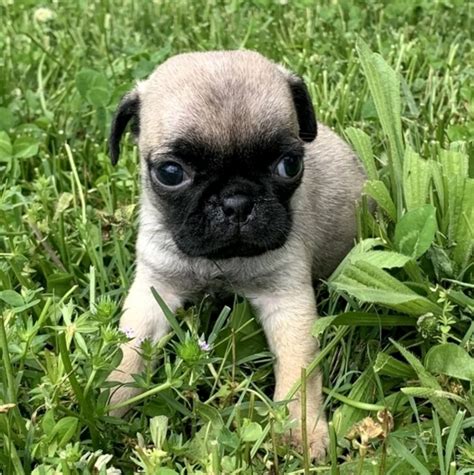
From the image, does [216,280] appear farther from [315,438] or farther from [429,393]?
[429,393]

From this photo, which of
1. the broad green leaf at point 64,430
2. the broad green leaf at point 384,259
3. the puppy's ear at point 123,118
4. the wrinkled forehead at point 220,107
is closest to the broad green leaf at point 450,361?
the broad green leaf at point 384,259

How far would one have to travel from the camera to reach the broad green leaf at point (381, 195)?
119 inches

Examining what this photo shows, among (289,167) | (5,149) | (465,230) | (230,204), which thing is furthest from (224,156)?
(5,149)

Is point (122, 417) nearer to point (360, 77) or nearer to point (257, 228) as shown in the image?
point (257, 228)

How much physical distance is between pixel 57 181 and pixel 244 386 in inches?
68.4

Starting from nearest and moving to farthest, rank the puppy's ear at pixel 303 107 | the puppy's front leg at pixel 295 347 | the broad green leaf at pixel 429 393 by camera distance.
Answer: the broad green leaf at pixel 429 393
the puppy's front leg at pixel 295 347
the puppy's ear at pixel 303 107

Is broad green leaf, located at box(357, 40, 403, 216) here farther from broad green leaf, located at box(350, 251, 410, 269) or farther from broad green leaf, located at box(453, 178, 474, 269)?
broad green leaf, located at box(350, 251, 410, 269)

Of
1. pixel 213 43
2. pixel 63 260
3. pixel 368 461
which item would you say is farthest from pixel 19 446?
pixel 213 43

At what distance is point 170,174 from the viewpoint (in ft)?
9.34

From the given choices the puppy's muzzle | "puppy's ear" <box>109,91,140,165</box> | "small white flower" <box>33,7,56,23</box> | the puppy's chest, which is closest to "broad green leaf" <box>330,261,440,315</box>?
the puppy's muzzle

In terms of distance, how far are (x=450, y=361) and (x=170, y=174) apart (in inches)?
42.7

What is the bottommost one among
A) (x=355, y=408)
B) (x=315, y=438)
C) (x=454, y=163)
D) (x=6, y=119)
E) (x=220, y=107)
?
(x=315, y=438)

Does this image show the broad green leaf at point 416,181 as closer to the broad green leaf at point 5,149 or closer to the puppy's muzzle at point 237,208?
the puppy's muzzle at point 237,208

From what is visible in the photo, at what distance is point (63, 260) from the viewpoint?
340cm
